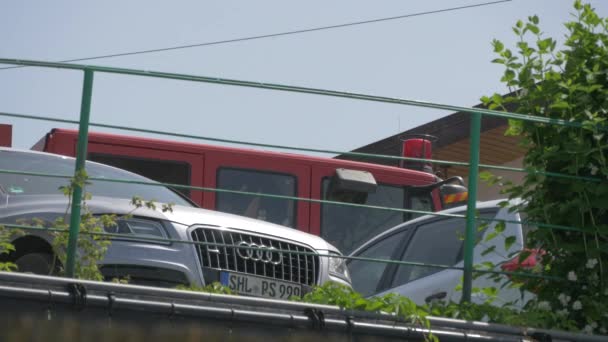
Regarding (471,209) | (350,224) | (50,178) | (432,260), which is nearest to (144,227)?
(50,178)

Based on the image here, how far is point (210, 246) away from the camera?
24.7 ft

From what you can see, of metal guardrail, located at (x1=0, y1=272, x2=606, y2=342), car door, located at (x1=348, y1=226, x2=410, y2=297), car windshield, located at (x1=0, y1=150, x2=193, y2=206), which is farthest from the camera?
car door, located at (x1=348, y1=226, x2=410, y2=297)

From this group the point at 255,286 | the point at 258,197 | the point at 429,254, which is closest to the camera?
the point at 255,286

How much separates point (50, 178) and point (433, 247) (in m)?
2.94

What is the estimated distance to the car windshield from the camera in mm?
8164

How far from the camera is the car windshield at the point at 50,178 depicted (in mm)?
8164

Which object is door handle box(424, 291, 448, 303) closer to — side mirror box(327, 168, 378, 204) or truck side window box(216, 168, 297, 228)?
side mirror box(327, 168, 378, 204)

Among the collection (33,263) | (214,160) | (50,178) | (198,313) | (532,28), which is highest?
(532,28)

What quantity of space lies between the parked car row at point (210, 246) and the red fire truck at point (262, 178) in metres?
2.76

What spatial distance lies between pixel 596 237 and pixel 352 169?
7.42m

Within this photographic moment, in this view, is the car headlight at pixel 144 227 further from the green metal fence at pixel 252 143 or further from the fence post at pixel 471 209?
the fence post at pixel 471 209

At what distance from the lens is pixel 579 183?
5910 mm

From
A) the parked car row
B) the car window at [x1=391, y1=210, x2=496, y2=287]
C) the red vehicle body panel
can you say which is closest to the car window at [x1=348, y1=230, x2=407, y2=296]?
the parked car row

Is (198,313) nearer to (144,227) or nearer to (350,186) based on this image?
(144,227)
